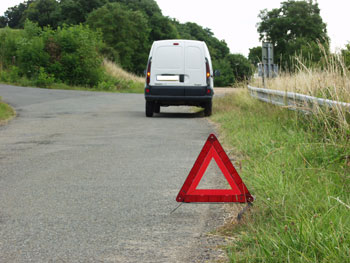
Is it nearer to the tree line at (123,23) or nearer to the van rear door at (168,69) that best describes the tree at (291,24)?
the tree line at (123,23)

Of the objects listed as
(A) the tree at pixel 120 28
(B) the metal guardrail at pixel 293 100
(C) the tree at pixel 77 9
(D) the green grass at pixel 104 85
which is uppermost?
(C) the tree at pixel 77 9

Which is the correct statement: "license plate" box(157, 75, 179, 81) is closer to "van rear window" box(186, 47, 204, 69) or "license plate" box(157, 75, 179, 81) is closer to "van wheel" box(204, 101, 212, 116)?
"van rear window" box(186, 47, 204, 69)

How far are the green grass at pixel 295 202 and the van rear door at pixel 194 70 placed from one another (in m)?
7.32

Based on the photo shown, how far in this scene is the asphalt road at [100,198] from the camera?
13.4ft

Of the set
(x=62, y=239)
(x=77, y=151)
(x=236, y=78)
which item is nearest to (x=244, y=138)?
(x=77, y=151)

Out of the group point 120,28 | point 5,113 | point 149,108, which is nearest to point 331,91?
point 149,108

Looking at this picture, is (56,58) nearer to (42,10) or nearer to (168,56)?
(168,56)

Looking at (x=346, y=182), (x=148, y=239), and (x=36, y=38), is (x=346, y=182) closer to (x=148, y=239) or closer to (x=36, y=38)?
(x=148, y=239)

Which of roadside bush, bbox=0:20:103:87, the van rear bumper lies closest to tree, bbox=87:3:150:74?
roadside bush, bbox=0:20:103:87

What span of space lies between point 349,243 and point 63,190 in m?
3.54

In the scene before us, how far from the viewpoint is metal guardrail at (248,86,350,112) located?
7422 millimetres

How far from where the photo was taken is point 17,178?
22.8 feet

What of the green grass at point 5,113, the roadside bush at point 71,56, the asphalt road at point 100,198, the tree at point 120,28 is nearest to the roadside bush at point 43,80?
the roadside bush at point 71,56

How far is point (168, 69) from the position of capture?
1620cm
